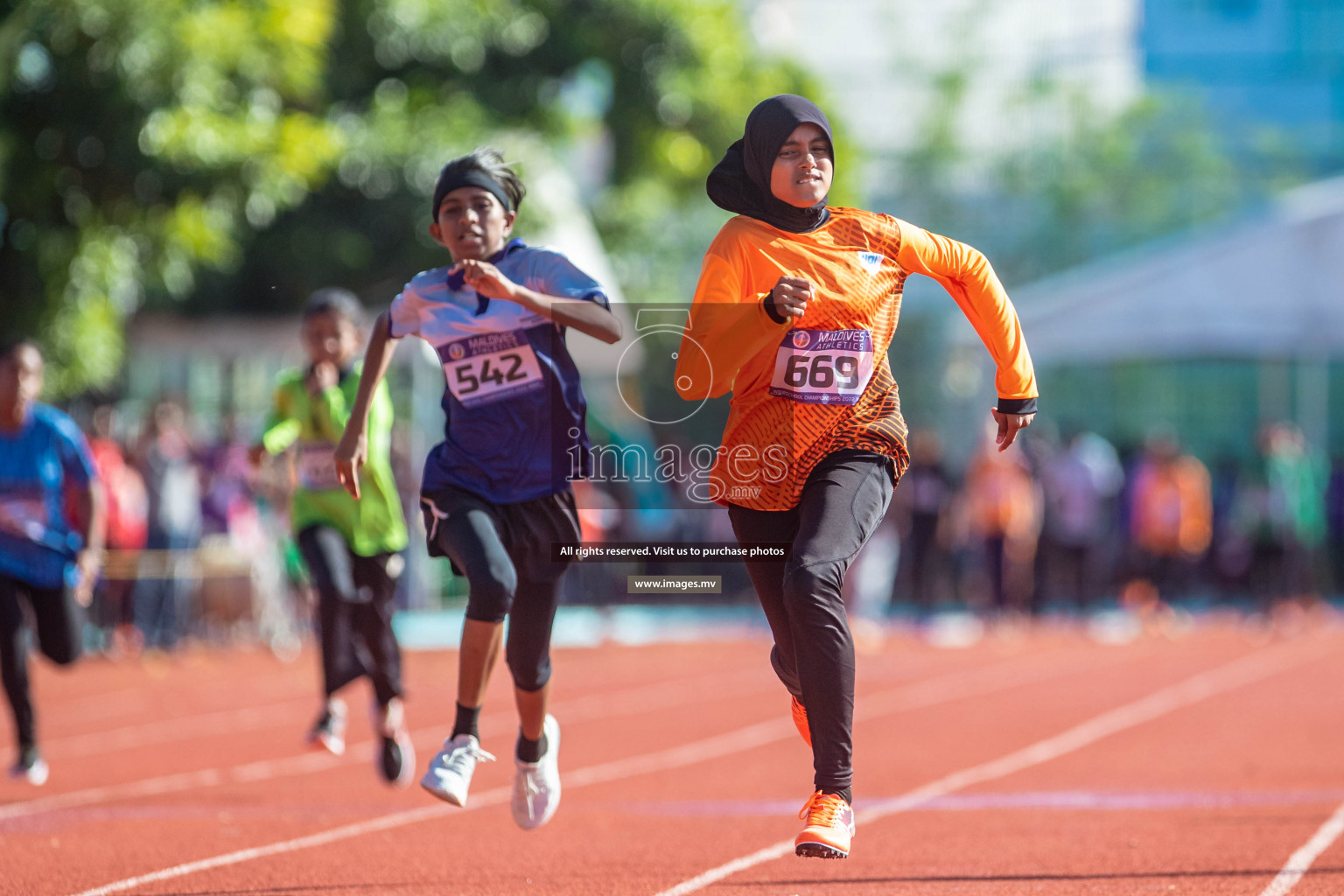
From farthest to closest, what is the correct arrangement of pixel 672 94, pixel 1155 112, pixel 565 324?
1. pixel 1155 112
2. pixel 672 94
3. pixel 565 324

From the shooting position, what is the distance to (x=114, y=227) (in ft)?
45.9

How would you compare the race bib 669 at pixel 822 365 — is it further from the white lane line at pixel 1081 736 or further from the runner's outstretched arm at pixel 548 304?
the white lane line at pixel 1081 736

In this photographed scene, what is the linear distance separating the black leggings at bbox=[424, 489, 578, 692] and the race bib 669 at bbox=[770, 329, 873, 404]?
102cm

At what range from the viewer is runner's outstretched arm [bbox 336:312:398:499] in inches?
218

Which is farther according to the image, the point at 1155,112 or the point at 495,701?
the point at 1155,112

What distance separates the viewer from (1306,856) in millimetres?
6074

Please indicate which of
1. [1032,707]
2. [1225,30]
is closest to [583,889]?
[1032,707]

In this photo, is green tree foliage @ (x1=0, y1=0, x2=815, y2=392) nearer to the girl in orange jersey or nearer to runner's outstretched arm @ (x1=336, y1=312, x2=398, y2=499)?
runner's outstretched arm @ (x1=336, y1=312, x2=398, y2=499)

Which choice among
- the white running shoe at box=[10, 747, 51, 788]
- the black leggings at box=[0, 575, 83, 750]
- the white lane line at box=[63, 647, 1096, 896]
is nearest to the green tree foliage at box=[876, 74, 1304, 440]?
the white lane line at box=[63, 647, 1096, 896]

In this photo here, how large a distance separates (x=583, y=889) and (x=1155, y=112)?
47.9 metres

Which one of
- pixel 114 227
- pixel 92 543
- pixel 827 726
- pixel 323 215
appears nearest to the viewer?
pixel 827 726

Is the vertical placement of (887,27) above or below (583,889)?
above

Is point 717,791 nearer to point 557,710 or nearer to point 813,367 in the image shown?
point 813,367

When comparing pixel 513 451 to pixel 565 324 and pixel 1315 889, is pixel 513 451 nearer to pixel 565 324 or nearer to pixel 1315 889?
pixel 565 324
